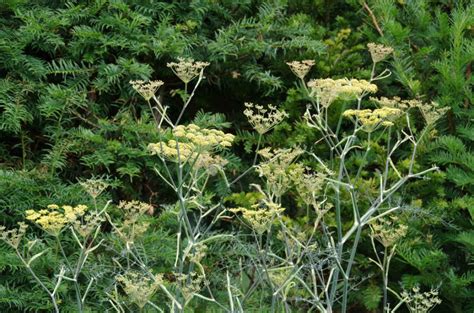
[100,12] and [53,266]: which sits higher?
[100,12]

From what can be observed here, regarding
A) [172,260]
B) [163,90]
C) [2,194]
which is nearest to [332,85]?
[172,260]

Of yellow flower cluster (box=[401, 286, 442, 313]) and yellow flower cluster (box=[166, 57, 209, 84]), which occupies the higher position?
yellow flower cluster (box=[166, 57, 209, 84])

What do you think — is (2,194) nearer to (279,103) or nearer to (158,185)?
(158,185)

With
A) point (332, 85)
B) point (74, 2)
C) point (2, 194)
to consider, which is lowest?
point (2, 194)

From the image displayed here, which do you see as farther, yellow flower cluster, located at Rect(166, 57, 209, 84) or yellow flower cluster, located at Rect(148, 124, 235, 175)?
yellow flower cluster, located at Rect(166, 57, 209, 84)

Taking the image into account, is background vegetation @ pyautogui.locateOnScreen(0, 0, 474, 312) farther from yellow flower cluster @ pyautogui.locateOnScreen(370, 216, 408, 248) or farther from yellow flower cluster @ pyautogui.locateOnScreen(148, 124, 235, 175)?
yellow flower cluster @ pyautogui.locateOnScreen(148, 124, 235, 175)

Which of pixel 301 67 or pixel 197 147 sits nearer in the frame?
pixel 197 147

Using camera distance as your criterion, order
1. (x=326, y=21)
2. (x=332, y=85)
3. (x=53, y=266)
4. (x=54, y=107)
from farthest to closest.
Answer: (x=326, y=21) < (x=54, y=107) < (x=53, y=266) < (x=332, y=85)

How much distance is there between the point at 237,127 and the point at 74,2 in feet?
3.37

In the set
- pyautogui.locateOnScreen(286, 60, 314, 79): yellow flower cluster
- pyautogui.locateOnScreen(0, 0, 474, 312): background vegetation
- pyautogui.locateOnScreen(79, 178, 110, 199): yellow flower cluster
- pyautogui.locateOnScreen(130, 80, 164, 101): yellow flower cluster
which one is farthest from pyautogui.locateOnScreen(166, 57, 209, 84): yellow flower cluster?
pyautogui.locateOnScreen(0, 0, 474, 312): background vegetation

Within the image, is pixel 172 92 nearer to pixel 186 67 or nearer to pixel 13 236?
pixel 186 67

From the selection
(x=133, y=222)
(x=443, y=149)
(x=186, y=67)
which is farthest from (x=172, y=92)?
(x=133, y=222)

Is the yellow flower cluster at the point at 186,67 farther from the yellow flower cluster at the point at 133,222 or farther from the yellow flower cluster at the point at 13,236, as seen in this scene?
the yellow flower cluster at the point at 13,236

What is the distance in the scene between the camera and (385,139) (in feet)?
14.2
